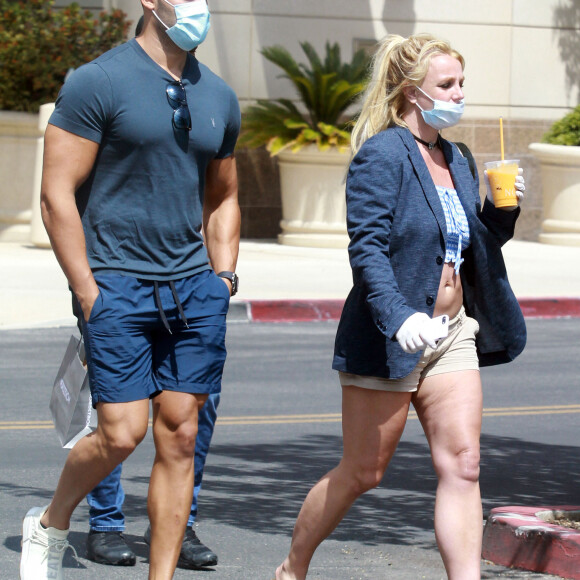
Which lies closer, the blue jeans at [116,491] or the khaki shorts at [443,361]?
the khaki shorts at [443,361]

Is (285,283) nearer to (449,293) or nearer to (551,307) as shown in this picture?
(551,307)

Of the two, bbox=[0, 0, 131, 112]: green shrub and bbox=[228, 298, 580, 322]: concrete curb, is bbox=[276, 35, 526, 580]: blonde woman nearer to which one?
bbox=[228, 298, 580, 322]: concrete curb

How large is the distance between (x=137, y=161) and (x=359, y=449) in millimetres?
1174

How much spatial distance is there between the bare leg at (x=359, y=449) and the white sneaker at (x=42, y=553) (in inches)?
33.7

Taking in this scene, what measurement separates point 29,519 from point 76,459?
0.35 metres

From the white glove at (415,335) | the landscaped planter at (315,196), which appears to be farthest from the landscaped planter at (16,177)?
the white glove at (415,335)

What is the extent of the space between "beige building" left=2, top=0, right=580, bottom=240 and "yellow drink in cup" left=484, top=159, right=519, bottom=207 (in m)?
13.7

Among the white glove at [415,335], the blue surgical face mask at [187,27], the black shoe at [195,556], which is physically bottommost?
the black shoe at [195,556]

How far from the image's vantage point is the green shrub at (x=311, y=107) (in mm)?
16797

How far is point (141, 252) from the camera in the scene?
15.0 ft

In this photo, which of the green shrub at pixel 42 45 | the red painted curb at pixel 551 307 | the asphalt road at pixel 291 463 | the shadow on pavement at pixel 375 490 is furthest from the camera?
the green shrub at pixel 42 45

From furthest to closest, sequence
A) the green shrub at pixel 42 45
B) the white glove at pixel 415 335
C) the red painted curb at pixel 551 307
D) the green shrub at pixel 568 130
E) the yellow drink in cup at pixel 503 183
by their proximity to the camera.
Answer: the green shrub at pixel 568 130
the green shrub at pixel 42 45
the red painted curb at pixel 551 307
the yellow drink in cup at pixel 503 183
the white glove at pixel 415 335

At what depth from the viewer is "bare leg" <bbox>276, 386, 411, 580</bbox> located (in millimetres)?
4457

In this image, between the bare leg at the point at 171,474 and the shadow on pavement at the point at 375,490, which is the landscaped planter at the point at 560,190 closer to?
the shadow on pavement at the point at 375,490
